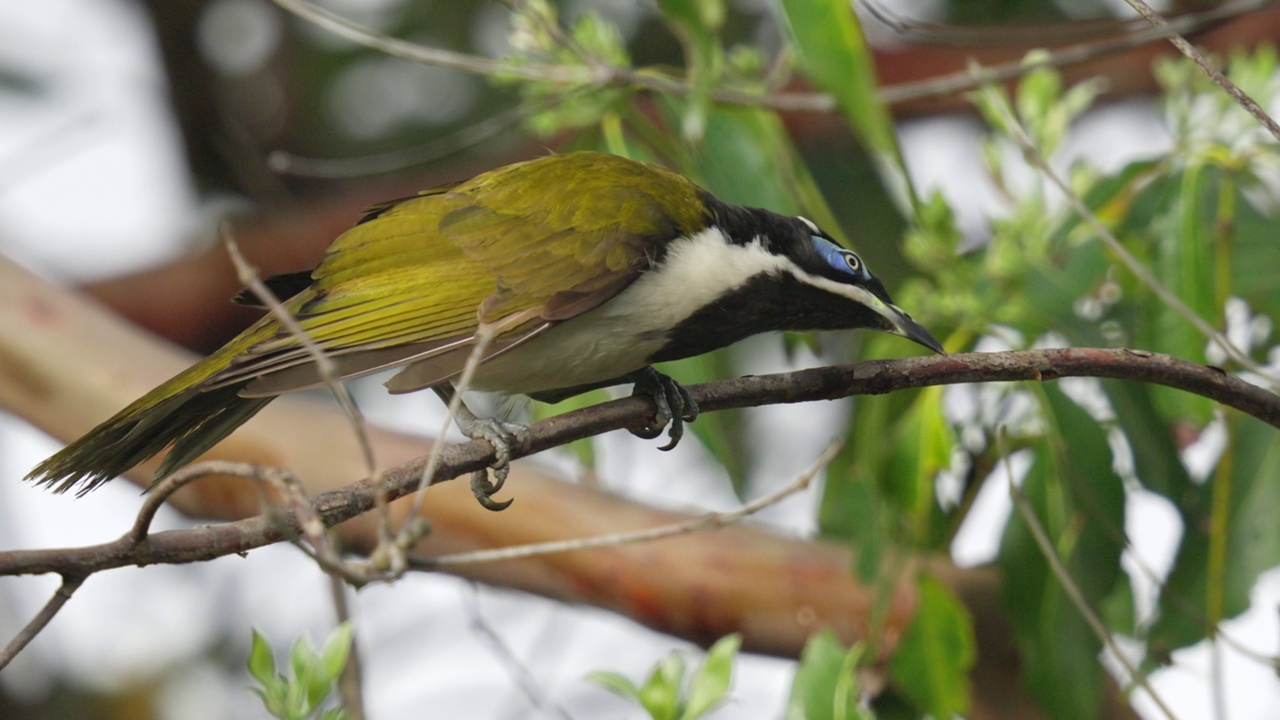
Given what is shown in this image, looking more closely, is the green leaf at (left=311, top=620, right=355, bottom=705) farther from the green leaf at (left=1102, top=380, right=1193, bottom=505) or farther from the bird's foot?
the green leaf at (left=1102, top=380, right=1193, bottom=505)

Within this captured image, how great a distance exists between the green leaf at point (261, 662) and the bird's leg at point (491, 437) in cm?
41

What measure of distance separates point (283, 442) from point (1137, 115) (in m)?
3.74

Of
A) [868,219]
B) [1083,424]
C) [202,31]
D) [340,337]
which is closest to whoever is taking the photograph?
[340,337]

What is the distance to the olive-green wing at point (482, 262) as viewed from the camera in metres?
2.39

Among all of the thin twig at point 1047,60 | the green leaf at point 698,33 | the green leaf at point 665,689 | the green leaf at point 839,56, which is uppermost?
the thin twig at point 1047,60

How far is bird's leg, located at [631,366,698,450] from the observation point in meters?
2.57

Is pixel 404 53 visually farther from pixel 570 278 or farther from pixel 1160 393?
pixel 1160 393

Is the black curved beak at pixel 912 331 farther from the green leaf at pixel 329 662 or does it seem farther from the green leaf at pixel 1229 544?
the green leaf at pixel 329 662

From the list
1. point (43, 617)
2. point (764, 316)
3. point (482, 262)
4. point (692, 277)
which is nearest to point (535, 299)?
point (482, 262)

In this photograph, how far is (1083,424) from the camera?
2855 millimetres

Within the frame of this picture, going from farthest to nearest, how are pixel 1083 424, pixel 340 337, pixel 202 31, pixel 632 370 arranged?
1. pixel 202 31
2. pixel 1083 424
3. pixel 632 370
4. pixel 340 337

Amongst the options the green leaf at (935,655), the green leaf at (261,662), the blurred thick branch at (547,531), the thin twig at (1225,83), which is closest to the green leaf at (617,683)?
the green leaf at (261,662)

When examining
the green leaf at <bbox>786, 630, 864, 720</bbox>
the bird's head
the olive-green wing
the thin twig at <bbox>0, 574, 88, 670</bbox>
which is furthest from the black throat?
the thin twig at <bbox>0, 574, 88, 670</bbox>

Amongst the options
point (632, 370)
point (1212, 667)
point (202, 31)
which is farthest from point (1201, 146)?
point (202, 31)
